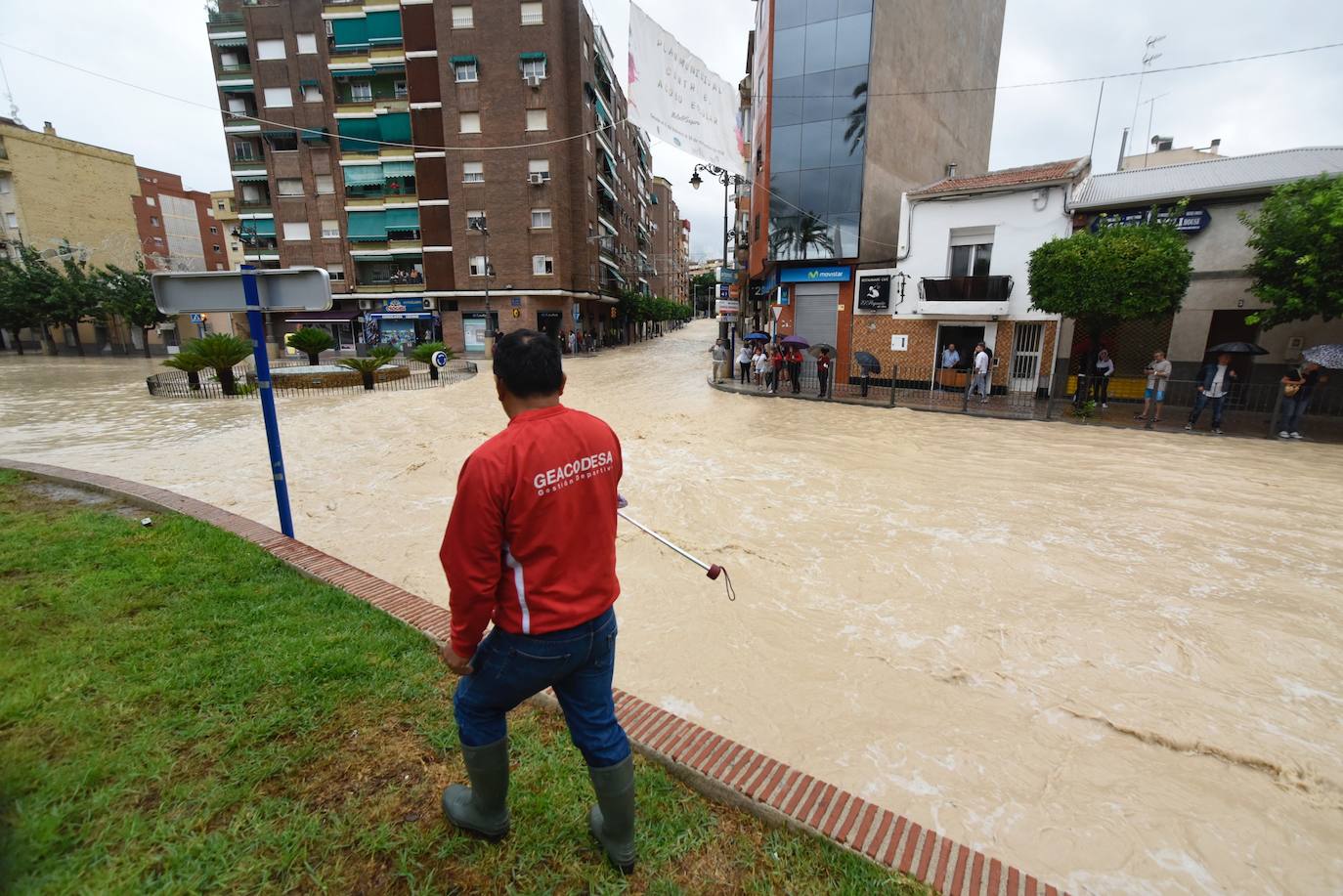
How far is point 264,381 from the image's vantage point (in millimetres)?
5152

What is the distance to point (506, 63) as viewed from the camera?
111ft

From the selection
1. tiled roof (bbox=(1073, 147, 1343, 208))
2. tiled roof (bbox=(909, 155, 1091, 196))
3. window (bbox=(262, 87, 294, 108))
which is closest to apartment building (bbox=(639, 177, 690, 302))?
window (bbox=(262, 87, 294, 108))

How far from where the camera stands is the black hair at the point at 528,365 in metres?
2.04

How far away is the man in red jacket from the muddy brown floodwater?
149cm

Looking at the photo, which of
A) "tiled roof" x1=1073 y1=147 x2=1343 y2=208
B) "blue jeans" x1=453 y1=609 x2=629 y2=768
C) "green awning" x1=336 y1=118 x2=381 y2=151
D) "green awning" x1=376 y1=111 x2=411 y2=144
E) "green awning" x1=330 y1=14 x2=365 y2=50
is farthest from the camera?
"green awning" x1=336 y1=118 x2=381 y2=151

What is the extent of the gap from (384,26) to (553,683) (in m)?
45.2

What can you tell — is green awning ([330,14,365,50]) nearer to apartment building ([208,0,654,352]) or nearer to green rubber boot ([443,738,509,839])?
apartment building ([208,0,654,352])

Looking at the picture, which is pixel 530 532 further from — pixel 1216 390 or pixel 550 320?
pixel 550 320

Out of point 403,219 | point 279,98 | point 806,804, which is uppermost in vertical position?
point 279,98

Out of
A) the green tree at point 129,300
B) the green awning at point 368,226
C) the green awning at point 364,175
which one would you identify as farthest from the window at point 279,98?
the green tree at point 129,300

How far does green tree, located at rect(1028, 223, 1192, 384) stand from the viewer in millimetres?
12539

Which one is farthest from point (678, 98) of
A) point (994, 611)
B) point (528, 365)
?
point (528, 365)

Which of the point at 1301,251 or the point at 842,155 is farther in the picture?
the point at 842,155

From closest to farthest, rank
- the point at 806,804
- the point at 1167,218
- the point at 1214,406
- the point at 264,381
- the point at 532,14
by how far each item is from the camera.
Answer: the point at 806,804
the point at 264,381
the point at 1214,406
the point at 1167,218
the point at 532,14
